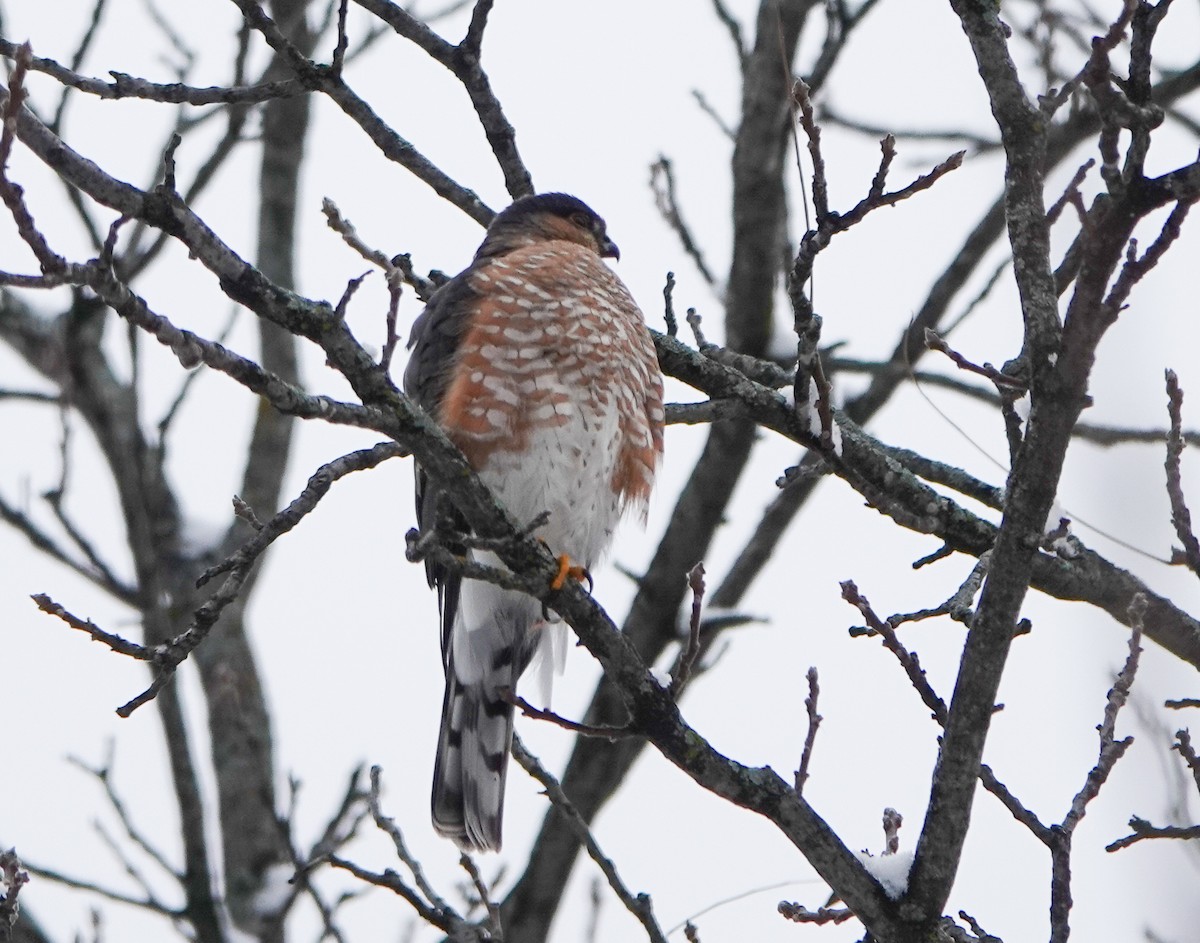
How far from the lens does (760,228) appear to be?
569cm

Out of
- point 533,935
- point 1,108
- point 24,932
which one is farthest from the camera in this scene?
point 533,935

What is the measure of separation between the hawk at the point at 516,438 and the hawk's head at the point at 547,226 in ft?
0.78

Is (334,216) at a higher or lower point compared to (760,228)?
lower

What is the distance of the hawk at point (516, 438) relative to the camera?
4.07 m

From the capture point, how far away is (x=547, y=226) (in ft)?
17.2

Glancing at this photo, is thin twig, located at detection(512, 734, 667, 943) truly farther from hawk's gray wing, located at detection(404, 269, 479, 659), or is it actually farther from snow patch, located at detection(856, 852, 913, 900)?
hawk's gray wing, located at detection(404, 269, 479, 659)

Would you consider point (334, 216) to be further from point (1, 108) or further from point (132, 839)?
point (132, 839)

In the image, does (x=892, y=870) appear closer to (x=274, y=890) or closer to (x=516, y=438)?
(x=516, y=438)

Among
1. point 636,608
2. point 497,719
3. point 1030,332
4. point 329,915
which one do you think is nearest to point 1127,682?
point 1030,332

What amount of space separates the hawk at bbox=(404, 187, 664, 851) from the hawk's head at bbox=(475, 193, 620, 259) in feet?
0.78

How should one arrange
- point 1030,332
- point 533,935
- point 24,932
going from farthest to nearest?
point 533,935 < point 24,932 < point 1030,332

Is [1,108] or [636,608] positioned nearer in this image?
[1,108]

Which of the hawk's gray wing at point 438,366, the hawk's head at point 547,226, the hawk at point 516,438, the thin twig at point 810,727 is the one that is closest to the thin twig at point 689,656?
the thin twig at point 810,727

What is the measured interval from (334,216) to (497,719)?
151 centimetres
